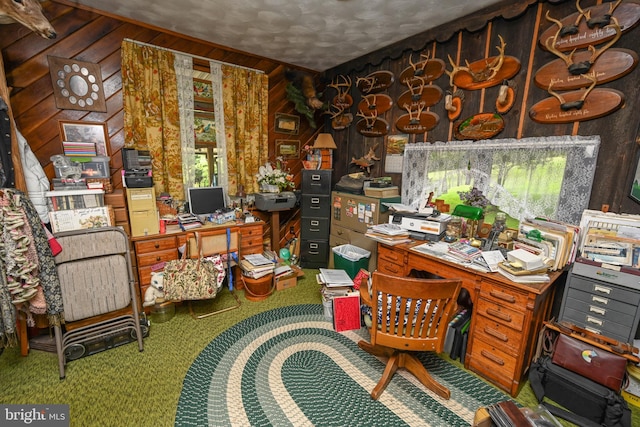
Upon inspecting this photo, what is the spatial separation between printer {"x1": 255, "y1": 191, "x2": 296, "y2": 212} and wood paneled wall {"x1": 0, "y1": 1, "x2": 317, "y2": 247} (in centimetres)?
144

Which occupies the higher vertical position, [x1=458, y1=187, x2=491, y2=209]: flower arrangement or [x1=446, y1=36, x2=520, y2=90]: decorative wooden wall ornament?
[x1=446, y1=36, x2=520, y2=90]: decorative wooden wall ornament

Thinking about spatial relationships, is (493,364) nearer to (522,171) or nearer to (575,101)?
(522,171)

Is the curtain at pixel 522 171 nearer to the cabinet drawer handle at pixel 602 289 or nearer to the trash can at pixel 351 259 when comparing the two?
the cabinet drawer handle at pixel 602 289

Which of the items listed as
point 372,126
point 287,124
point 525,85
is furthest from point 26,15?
point 525,85

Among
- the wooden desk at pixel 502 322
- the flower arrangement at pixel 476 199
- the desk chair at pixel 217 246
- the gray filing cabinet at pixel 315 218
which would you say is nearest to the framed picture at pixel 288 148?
the gray filing cabinet at pixel 315 218

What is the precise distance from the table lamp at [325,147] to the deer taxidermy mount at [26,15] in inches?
101

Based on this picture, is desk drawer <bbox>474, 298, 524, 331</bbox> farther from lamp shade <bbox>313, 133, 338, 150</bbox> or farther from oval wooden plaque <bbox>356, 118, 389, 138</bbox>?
lamp shade <bbox>313, 133, 338, 150</bbox>

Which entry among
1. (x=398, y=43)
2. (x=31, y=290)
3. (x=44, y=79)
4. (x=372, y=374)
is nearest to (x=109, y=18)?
(x=44, y=79)

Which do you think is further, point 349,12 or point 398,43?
point 398,43

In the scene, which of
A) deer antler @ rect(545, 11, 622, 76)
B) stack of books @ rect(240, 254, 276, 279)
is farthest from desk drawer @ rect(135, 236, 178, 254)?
deer antler @ rect(545, 11, 622, 76)

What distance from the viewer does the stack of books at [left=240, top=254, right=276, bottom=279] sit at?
9.14 ft

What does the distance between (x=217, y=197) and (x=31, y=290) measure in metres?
1.73

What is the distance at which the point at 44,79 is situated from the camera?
2334mm

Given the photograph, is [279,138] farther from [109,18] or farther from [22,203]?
[22,203]
